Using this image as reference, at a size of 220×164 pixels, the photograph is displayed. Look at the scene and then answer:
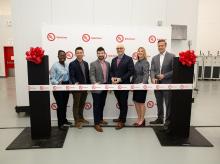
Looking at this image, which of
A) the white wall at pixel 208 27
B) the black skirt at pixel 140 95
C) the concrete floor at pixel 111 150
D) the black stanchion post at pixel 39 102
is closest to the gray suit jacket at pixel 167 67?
the black skirt at pixel 140 95

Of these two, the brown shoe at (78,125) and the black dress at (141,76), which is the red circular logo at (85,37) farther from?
the brown shoe at (78,125)

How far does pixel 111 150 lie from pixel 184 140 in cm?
134

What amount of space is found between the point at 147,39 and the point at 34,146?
10.3ft

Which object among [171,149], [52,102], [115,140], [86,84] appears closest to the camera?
[171,149]

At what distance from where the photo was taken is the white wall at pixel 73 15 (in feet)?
16.7

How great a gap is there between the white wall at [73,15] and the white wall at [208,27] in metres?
5.86

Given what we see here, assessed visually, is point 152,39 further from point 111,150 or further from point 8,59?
point 8,59

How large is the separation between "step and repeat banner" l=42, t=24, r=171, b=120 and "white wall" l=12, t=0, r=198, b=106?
38cm

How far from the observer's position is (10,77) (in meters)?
11.6

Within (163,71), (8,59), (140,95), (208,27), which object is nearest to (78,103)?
(140,95)

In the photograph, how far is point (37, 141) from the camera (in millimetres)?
3941

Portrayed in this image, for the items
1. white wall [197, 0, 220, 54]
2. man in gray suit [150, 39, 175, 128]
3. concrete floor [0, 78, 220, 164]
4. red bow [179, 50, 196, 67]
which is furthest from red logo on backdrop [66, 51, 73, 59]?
white wall [197, 0, 220, 54]

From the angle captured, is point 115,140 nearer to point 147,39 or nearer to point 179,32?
point 147,39

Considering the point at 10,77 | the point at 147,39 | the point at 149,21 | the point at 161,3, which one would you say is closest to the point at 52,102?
the point at 147,39
